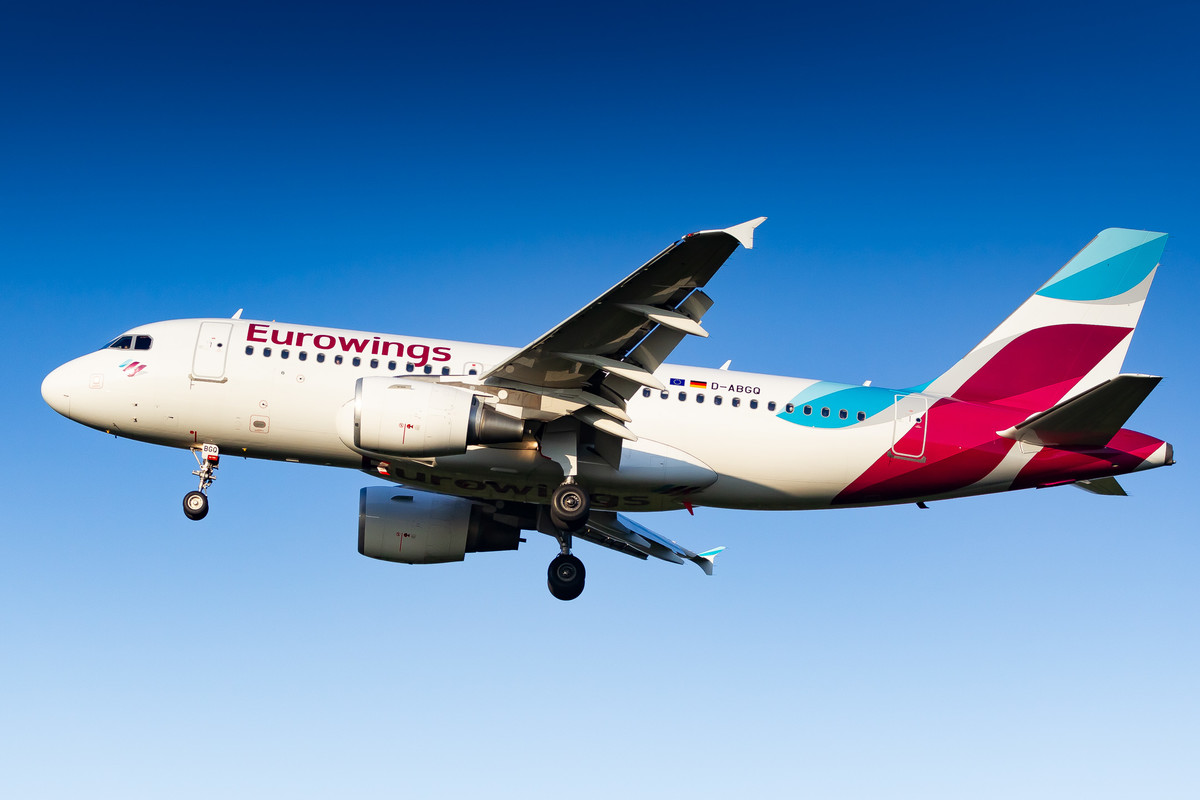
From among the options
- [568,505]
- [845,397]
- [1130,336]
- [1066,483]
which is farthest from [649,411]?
[1130,336]

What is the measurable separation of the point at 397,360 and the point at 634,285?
24.4ft

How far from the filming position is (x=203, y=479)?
85.1 feet

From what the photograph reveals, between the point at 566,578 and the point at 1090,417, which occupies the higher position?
the point at 1090,417

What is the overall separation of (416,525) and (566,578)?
4374mm

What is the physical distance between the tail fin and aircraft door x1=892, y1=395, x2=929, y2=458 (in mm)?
1295

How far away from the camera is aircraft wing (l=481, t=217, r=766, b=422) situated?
2006cm

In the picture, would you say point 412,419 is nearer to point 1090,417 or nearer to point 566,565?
point 566,565

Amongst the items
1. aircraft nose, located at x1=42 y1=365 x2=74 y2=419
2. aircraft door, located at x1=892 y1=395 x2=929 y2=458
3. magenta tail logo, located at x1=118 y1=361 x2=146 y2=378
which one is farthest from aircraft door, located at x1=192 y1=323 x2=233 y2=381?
aircraft door, located at x1=892 y1=395 x2=929 y2=458

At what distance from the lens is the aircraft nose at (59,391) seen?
26.5m

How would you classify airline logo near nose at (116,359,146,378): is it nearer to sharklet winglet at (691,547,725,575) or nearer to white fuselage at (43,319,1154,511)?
white fuselage at (43,319,1154,511)

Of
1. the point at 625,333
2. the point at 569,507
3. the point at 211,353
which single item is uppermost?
the point at 625,333

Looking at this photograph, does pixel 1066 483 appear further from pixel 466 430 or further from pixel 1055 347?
pixel 466 430

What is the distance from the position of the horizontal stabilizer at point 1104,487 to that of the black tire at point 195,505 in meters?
20.4

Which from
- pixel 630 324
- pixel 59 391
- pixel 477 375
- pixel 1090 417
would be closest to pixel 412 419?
pixel 477 375
